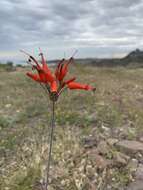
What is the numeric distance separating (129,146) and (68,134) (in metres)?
0.65

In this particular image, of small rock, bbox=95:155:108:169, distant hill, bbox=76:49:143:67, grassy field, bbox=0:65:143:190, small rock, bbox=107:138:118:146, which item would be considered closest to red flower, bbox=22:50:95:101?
grassy field, bbox=0:65:143:190

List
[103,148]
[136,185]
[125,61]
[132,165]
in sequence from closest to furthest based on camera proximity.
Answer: [136,185] → [132,165] → [103,148] → [125,61]

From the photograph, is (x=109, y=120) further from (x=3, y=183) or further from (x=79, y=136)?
(x=3, y=183)

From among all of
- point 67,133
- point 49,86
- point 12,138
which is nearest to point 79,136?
point 67,133

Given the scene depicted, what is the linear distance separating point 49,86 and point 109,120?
2517 mm

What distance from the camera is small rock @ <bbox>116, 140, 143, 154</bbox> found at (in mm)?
3205

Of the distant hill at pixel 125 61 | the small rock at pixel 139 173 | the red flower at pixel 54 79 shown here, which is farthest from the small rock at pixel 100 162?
the distant hill at pixel 125 61

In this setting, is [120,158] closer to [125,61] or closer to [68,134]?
[68,134]

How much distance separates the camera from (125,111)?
4625 millimetres

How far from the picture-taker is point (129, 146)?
10.7 feet

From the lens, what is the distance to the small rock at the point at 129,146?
321 centimetres

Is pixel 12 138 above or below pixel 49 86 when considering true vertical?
below

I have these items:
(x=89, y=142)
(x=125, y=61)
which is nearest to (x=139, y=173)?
(x=89, y=142)

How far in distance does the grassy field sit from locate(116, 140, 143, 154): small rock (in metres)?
0.16
